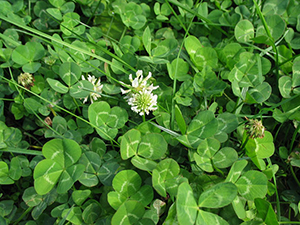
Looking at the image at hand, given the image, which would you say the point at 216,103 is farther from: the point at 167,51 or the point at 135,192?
the point at 135,192

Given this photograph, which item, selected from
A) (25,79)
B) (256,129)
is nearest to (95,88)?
(25,79)

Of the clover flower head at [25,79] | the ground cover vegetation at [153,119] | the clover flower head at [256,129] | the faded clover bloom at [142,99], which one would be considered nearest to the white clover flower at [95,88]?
the ground cover vegetation at [153,119]

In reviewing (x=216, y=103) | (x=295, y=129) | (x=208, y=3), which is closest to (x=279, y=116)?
(x=295, y=129)

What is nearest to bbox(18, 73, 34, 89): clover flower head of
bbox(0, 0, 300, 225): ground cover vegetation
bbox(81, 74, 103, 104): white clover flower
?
bbox(0, 0, 300, 225): ground cover vegetation

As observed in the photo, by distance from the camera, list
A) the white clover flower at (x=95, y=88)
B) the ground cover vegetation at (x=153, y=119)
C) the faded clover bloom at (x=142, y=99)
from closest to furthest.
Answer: the ground cover vegetation at (x=153, y=119)
the faded clover bloom at (x=142, y=99)
the white clover flower at (x=95, y=88)

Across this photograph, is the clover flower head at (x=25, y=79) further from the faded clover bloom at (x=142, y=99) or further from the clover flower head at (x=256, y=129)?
the clover flower head at (x=256, y=129)

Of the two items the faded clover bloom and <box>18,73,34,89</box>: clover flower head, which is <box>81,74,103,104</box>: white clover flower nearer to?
the faded clover bloom

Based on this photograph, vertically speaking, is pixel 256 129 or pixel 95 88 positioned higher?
pixel 256 129

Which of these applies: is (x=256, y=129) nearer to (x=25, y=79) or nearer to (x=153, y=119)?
(x=153, y=119)
